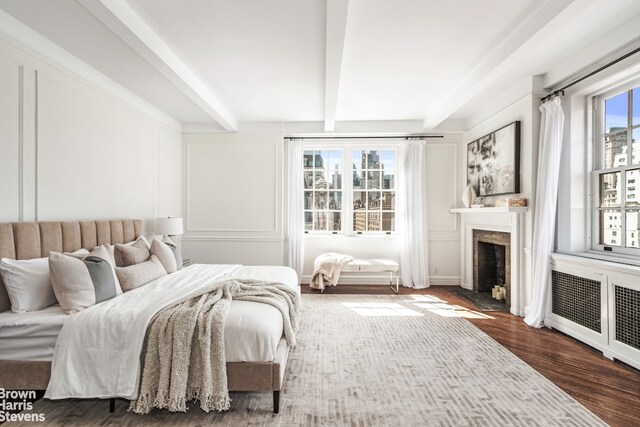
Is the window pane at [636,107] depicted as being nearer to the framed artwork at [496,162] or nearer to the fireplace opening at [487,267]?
the framed artwork at [496,162]

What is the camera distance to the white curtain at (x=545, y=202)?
3.50m

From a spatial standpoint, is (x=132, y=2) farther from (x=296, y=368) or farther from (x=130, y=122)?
(x=296, y=368)

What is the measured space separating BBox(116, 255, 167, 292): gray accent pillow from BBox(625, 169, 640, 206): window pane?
4641 millimetres

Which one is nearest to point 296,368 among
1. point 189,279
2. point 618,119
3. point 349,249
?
point 189,279

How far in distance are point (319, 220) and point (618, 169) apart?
13.7 ft

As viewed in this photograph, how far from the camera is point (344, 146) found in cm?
608

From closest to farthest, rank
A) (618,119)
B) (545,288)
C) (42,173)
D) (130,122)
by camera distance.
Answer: (42,173) < (618,119) < (545,288) < (130,122)

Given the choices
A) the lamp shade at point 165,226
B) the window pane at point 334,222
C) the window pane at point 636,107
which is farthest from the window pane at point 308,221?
the window pane at point 636,107

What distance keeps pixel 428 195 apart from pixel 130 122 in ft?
15.6

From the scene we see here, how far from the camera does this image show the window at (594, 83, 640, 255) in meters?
3.02

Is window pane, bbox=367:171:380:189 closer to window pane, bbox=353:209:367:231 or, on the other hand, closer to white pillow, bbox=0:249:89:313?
window pane, bbox=353:209:367:231

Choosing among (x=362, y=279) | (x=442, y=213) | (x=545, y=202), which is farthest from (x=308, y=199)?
(x=545, y=202)

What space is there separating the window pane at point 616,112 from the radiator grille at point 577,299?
156cm

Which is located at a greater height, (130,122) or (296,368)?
(130,122)
